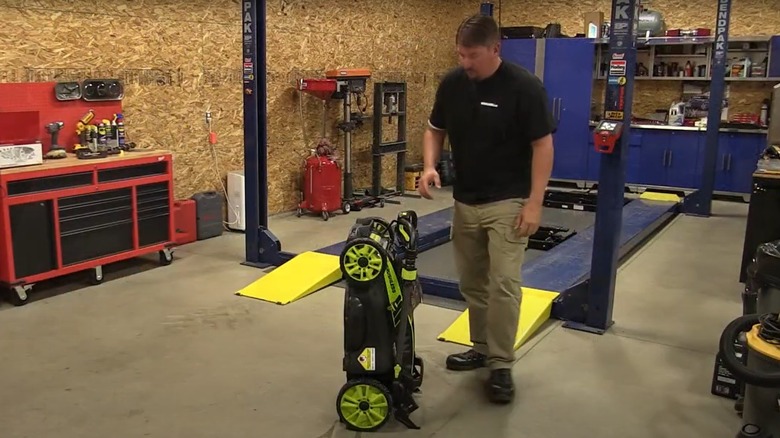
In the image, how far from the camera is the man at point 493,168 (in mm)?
2900

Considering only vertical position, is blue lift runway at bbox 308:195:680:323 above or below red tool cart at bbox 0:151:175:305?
below

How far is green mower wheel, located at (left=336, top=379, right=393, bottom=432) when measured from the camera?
2.81m

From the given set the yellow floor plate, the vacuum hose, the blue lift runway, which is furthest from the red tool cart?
the yellow floor plate

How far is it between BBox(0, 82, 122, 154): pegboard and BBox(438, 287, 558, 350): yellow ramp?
2.96m

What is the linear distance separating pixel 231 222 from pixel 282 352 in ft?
9.84

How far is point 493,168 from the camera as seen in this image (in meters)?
3.03

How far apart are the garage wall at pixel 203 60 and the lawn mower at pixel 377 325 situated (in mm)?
3367

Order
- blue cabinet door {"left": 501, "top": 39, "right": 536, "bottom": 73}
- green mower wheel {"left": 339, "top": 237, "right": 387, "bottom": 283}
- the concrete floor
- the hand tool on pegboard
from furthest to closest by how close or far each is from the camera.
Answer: blue cabinet door {"left": 501, "top": 39, "right": 536, "bottom": 73}, the hand tool on pegboard, the concrete floor, green mower wheel {"left": 339, "top": 237, "right": 387, "bottom": 283}

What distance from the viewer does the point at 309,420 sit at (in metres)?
2.93

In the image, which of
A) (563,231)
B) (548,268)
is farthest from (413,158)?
(548,268)

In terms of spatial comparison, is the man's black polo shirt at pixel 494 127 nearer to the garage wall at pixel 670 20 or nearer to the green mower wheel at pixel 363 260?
the green mower wheel at pixel 363 260

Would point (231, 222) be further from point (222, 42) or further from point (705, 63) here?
point (705, 63)

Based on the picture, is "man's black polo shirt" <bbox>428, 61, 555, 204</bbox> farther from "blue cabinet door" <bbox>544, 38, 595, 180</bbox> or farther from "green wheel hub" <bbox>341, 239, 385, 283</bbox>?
"blue cabinet door" <bbox>544, 38, 595, 180</bbox>

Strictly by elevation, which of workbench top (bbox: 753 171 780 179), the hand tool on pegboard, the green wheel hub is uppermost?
the hand tool on pegboard
